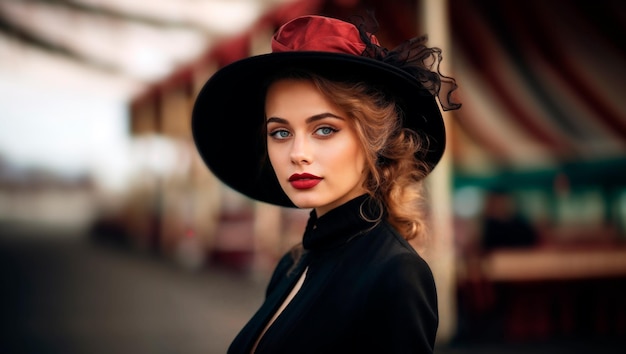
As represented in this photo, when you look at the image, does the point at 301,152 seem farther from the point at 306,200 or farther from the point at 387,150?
the point at 387,150

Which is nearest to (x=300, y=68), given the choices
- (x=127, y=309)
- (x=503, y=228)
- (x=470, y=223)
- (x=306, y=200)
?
(x=306, y=200)

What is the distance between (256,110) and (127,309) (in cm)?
513

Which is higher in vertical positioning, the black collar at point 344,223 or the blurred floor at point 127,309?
the black collar at point 344,223

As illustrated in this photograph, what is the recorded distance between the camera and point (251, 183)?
159cm

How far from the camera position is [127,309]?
596cm

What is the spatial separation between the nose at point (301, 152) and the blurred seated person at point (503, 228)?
4.19 meters

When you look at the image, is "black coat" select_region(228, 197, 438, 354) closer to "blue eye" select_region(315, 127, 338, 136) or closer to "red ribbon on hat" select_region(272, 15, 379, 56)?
"blue eye" select_region(315, 127, 338, 136)

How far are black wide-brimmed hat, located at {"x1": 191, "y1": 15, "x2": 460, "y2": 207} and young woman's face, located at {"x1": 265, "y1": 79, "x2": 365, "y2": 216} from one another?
65 millimetres

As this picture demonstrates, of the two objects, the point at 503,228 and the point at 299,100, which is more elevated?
the point at 299,100

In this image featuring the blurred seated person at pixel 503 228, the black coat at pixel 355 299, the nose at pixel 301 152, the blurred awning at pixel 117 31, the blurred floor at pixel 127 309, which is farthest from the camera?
the blurred awning at pixel 117 31

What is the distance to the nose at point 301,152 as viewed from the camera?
115 centimetres

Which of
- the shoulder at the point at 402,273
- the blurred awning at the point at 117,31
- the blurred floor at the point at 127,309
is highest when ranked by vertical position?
the blurred awning at the point at 117,31

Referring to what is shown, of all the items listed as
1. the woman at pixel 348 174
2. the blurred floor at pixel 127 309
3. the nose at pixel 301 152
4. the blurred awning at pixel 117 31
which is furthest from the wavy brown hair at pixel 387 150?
the blurred awning at pixel 117 31

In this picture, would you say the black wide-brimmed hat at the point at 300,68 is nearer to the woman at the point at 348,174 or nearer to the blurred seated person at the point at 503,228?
the woman at the point at 348,174
